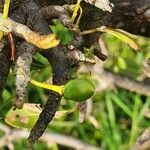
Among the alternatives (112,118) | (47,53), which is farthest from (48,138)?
(47,53)

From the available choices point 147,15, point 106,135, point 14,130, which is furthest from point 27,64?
point 106,135

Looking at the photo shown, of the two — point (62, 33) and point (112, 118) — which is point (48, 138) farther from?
point (62, 33)

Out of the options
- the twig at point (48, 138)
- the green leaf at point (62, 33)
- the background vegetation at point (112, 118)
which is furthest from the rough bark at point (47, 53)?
the background vegetation at point (112, 118)

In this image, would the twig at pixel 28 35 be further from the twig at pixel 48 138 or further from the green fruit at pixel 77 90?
the twig at pixel 48 138

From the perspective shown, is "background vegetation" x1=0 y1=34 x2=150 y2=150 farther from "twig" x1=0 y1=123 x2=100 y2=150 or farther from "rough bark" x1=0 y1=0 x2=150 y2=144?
"rough bark" x1=0 y1=0 x2=150 y2=144

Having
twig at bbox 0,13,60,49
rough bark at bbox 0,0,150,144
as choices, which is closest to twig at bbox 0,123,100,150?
rough bark at bbox 0,0,150,144

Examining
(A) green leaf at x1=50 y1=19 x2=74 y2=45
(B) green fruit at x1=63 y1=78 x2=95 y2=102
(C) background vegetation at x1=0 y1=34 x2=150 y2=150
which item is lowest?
(C) background vegetation at x1=0 y1=34 x2=150 y2=150
